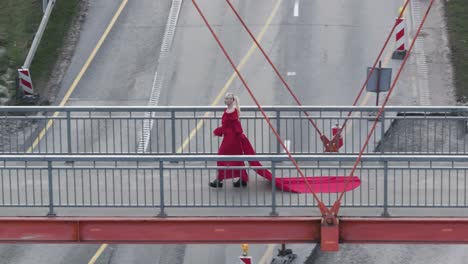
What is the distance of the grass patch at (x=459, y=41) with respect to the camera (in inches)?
1396

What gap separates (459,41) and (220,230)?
15.9m

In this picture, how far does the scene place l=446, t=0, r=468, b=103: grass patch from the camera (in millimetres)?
35469

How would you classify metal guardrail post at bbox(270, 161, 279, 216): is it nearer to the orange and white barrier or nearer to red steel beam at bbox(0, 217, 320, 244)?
red steel beam at bbox(0, 217, 320, 244)

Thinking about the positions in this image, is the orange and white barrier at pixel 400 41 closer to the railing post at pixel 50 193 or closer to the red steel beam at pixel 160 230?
the red steel beam at pixel 160 230

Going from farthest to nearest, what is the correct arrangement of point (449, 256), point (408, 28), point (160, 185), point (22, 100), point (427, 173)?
point (408, 28)
point (22, 100)
point (449, 256)
point (427, 173)
point (160, 185)

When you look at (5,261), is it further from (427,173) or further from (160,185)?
(427,173)

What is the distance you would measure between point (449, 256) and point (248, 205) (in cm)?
637

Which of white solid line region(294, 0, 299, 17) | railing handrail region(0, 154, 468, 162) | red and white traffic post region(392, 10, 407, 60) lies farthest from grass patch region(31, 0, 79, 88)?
railing handrail region(0, 154, 468, 162)

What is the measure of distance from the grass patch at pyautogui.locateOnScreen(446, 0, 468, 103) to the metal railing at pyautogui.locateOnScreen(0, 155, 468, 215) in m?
10.6

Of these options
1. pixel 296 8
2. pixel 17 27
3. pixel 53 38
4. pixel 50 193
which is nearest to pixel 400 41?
pixel 296 8

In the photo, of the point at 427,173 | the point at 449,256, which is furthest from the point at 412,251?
the point at 427,173

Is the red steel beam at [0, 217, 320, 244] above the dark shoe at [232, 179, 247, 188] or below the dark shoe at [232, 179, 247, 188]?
below

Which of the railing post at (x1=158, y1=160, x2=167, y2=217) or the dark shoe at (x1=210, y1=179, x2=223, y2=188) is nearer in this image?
the railing post at (x1=158, y1=160, x2=167, y2=217)

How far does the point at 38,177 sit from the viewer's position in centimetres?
2511
